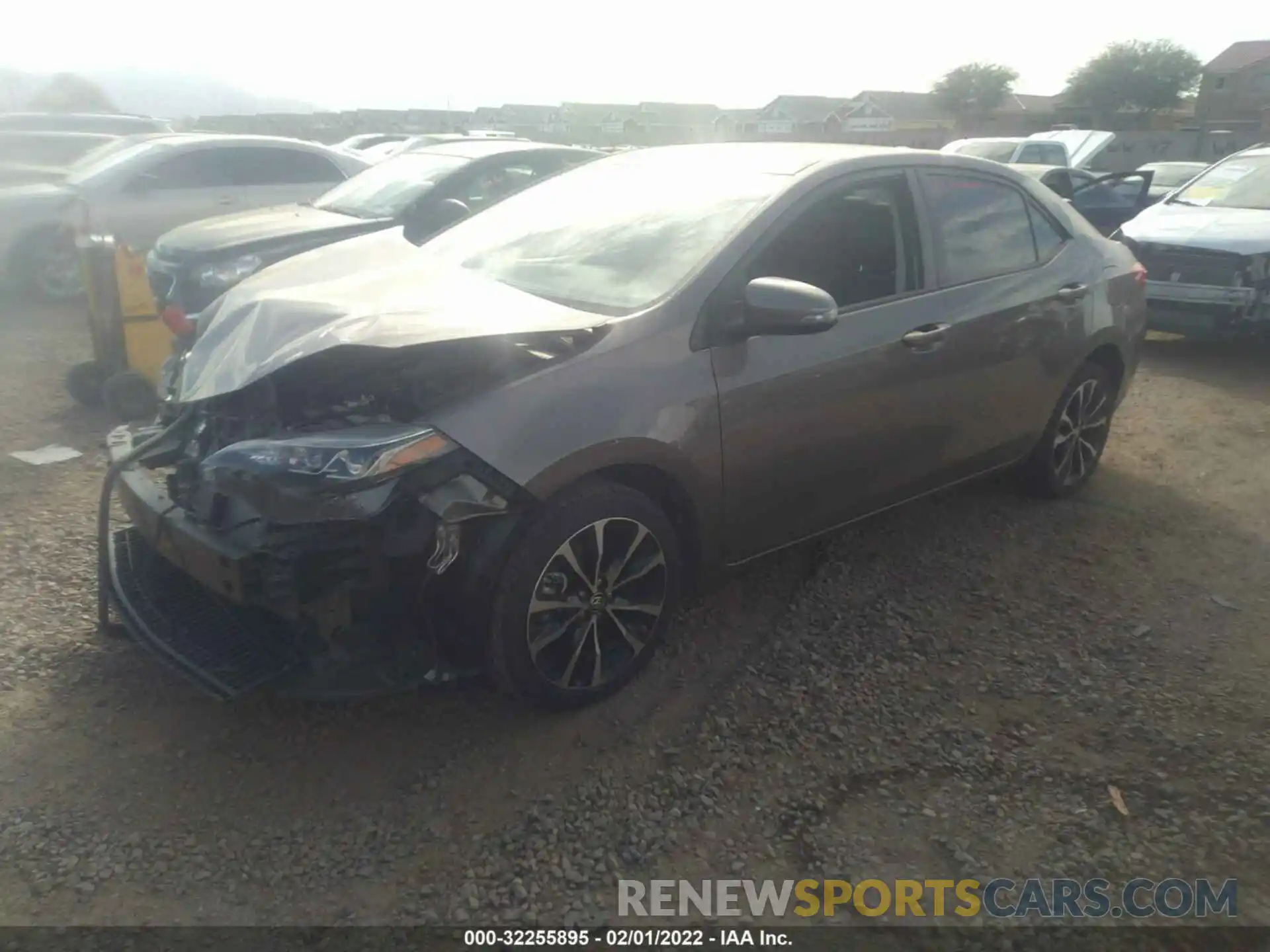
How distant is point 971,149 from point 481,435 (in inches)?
630

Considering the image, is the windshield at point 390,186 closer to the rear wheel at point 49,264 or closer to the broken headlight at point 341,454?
the rear wheel at point 49,264

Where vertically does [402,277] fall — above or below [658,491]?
above

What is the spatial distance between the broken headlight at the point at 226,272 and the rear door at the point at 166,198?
3.17 meters

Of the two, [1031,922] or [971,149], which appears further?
[971,149]

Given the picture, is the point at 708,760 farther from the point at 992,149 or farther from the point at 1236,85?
the point at 1236,85

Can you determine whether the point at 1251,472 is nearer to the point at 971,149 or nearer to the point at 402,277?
the point at 402,277

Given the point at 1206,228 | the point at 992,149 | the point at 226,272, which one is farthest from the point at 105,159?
the point at 992,149

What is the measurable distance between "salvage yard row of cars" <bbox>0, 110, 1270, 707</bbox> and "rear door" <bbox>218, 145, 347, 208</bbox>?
220 inches

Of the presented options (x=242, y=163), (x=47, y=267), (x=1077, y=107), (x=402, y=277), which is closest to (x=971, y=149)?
(x=242, y=163)

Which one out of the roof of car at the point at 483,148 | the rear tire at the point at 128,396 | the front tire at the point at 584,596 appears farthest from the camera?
the roof of car at the point at 483,148

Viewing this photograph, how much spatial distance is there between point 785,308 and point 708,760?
1400 millimetres

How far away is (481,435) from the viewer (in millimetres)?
2725

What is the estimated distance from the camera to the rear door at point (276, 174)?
375 inches

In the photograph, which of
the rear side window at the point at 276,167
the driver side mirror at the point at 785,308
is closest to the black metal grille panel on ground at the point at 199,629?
the driver side mirror at the point at 785,308
